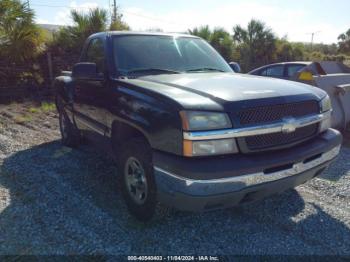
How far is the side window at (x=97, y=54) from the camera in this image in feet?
12.8

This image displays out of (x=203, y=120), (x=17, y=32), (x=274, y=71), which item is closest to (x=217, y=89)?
(x=203, y=120)

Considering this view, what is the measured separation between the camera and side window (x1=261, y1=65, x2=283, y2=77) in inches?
380

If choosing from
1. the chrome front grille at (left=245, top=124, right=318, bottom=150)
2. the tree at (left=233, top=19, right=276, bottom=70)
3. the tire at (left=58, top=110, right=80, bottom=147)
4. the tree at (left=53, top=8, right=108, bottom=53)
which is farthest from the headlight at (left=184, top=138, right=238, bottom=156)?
the tree at (left=233, top=19, right=276, bottom=70)

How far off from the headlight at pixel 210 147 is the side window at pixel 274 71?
25.3 ft

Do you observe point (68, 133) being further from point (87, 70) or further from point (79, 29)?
point (79, 29)

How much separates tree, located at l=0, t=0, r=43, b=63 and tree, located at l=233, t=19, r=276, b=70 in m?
10.00

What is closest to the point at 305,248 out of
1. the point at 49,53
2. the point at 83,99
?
the point at 83,99

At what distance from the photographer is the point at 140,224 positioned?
3154mm

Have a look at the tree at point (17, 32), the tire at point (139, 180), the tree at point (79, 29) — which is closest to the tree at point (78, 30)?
the tree at point (79, 29)

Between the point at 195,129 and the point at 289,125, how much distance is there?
2.90ft

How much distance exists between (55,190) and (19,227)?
2.72ft

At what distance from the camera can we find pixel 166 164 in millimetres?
2541

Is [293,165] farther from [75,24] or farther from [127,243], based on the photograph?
[75,24]

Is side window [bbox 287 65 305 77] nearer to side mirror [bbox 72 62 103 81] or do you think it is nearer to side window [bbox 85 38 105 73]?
side window [bbox 85 38 105 73]
